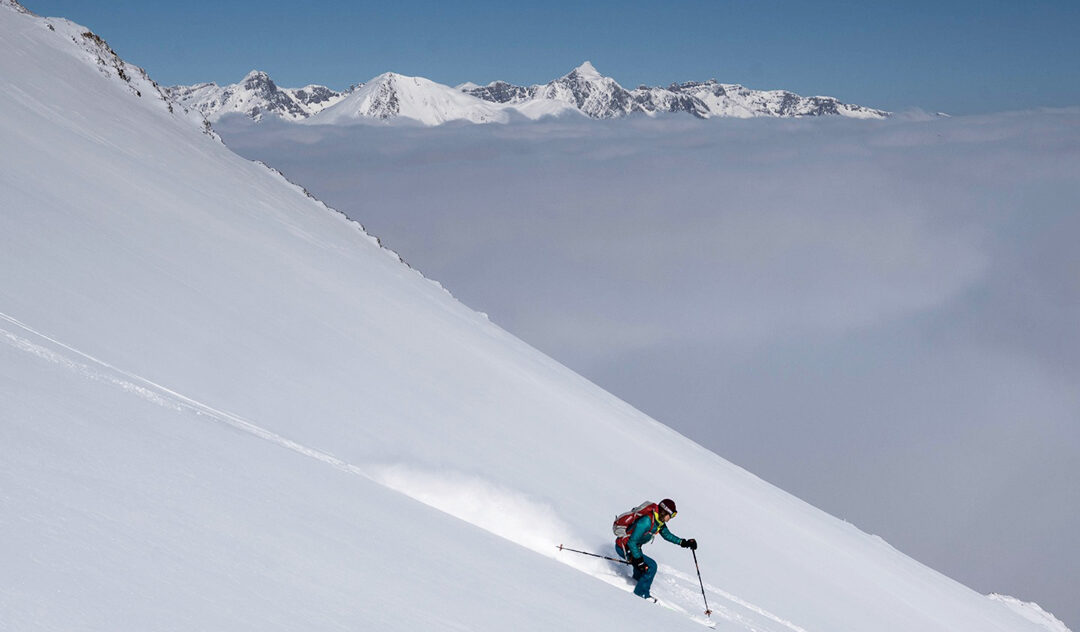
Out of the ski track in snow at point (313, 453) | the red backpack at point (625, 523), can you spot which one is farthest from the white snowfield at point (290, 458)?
the red backpack at point (625, 523)

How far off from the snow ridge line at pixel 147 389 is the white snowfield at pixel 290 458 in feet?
0.17

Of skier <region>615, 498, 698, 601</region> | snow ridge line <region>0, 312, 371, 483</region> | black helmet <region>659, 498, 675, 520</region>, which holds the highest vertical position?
black helmet <region>659, 498, 675, 520</region>

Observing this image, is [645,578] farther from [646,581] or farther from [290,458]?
[290,458]

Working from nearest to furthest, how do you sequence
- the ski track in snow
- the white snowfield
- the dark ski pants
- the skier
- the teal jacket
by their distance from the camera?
the white snowfield < the ski track in snow < the dark ski pants < the skier < the teal jacket

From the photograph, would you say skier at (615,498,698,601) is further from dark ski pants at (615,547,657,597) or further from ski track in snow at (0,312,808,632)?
ski track in snow at (0,312,808,632)

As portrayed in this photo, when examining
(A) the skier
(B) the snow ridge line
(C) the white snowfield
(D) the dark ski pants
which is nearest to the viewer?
(C) the white snowfield

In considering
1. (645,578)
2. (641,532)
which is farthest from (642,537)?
(645,578)

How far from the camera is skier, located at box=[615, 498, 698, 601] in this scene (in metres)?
10.2

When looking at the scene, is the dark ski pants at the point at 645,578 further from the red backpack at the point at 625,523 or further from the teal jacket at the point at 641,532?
the red backpack at the point at 625,523

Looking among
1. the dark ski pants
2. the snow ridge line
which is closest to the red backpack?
Answer: the dark ski pants

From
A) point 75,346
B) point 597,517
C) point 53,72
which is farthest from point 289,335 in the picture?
point 53,72

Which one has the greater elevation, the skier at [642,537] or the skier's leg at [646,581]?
the skier at [642,537]

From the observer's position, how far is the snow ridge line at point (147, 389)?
24.7 ft

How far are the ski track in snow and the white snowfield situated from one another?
49 mm
